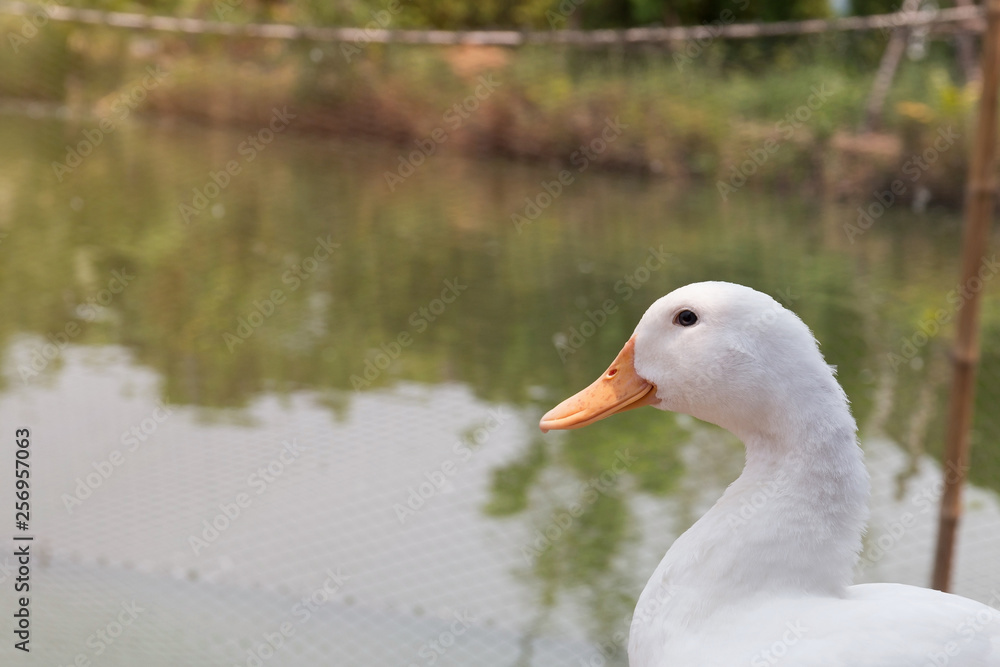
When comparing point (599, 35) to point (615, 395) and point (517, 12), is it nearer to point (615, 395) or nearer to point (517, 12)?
point (517, 12)

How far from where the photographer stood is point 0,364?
11.9ft

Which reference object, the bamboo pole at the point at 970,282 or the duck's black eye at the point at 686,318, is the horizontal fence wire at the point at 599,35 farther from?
the duck's black eye at the point at 686,318

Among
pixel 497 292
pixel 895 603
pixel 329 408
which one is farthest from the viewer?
pixel 497 292

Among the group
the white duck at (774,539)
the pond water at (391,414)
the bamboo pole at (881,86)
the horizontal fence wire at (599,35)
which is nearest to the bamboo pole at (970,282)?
the horizontal fence wire at (599,35)

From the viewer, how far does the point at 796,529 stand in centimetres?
104

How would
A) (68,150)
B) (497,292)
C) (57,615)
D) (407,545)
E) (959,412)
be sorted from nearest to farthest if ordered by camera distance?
(959,412) → (57,615) → (407,545) → (497,292) → (68,150)

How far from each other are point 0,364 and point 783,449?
3214mm

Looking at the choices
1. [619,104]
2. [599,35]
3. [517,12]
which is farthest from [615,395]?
[517,12]

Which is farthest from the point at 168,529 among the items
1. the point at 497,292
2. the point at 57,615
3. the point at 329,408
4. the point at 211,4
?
the point at 211,4

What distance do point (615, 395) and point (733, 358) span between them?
0.16m

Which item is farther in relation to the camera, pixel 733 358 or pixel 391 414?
pixel 391 414

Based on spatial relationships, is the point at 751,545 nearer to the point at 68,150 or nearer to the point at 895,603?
the point at 895,603

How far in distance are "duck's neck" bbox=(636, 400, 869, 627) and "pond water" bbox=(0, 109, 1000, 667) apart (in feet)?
3.47

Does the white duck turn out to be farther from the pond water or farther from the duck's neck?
the pond water
